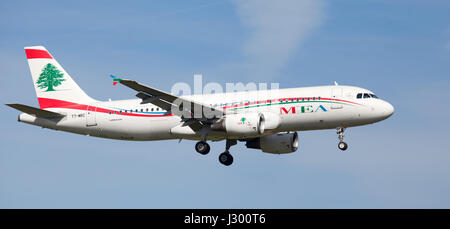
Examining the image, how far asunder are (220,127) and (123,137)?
737 cm

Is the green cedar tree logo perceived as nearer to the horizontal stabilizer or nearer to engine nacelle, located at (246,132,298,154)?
the horizontal stabilizer

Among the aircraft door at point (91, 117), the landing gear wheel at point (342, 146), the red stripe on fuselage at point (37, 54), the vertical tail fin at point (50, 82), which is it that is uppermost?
the red stripe on fuselage at point (37, 54)

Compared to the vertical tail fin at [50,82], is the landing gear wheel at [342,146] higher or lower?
lower

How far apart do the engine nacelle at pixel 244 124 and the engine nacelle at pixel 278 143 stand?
19.3 feet

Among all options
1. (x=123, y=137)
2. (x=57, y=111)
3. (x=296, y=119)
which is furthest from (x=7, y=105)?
(x=296, y=119)

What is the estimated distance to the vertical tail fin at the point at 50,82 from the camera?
47.1 m

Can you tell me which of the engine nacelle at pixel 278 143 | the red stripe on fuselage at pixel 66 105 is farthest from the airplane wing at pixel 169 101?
the engine nacelle at pixel 278 143

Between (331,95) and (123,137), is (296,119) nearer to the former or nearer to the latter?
(331,95)

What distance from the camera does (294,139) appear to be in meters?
47.8

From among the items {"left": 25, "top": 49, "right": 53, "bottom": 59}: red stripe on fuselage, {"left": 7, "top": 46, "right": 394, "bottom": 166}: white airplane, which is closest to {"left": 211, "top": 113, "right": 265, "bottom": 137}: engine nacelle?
{"left": 7, "top": 46, "right": 394, "bottom": 166}: white airplane

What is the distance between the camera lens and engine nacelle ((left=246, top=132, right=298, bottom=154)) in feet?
156

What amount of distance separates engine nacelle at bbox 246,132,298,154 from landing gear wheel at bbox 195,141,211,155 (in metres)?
6.04

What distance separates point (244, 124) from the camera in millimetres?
41531

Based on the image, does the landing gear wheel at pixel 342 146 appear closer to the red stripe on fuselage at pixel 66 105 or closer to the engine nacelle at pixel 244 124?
the engine nacelle at pixel 244 124
